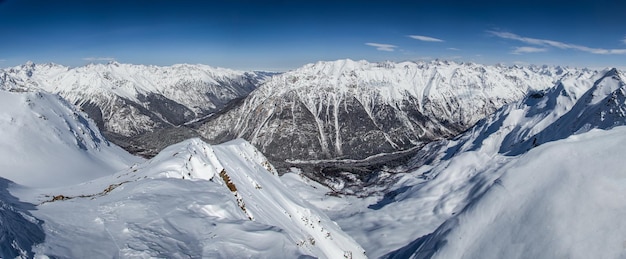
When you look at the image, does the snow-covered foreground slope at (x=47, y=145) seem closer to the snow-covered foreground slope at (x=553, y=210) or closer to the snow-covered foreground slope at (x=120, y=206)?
the snow-covered foreground slope at (x=120, y=206)

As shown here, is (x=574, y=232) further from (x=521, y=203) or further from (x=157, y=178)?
(x=157, y=178)

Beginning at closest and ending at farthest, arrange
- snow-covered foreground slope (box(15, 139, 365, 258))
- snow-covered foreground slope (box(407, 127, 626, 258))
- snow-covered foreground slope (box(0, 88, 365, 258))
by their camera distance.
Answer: snow-covered foreground slope (box(0, 88, 365, 258)) → snow-covered foreground slope (box(15, 139, 365, 258)) → snow-covered foreground slope (box(407, 127, 626, 258))

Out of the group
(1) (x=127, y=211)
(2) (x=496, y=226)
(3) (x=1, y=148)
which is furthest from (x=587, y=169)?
(3) (x=1, y=148)

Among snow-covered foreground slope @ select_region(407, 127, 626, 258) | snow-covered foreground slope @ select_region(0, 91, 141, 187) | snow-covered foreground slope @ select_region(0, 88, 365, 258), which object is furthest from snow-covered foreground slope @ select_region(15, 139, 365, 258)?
snow-covered foreground slope @ select_region(407, 127, 626, 258)

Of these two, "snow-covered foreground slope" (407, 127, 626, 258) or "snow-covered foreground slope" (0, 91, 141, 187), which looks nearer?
"snow-covered foreground slope" (407, 127, 626, 258)

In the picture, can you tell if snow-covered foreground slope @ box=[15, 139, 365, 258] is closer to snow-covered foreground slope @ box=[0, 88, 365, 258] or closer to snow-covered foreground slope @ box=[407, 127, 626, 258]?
snow-covered foreground slope @ box=[0, 88, 365, 258]

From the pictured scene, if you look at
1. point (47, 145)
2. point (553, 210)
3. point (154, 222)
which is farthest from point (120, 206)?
point (47, 145)
